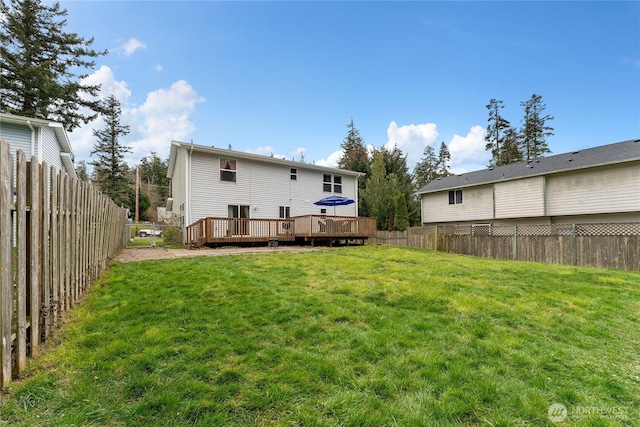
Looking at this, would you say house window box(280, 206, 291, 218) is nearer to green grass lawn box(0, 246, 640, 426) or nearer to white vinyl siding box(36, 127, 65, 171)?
white vinyl siding box(36, 127, 65, 171)

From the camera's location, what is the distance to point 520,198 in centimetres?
1741

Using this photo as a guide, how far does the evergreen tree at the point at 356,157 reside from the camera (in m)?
27.8

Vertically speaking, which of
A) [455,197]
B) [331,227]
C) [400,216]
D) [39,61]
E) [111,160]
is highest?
[39,61]

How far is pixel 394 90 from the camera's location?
17.0 metres

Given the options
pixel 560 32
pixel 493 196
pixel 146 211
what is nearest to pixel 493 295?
pixel 560 32

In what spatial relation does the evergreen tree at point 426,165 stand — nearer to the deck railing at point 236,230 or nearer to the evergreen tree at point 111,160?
the deck railing at point 236,230

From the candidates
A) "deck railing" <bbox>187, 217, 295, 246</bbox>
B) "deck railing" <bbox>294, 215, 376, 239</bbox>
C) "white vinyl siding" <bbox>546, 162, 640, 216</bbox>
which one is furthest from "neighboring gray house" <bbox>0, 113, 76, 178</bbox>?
"white vinyl siding" <bbox>546, 162, 640, 216</bbox>

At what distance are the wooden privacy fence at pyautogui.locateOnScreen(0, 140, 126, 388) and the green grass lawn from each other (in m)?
0.22

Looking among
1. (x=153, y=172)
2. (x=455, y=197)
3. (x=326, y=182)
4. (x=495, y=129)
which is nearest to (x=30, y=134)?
(x=326, y=182)

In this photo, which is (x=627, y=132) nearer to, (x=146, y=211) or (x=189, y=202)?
(x=189, y=202)

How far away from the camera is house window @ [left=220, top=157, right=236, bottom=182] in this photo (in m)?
15.9

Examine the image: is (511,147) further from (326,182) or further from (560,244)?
(560,244)
